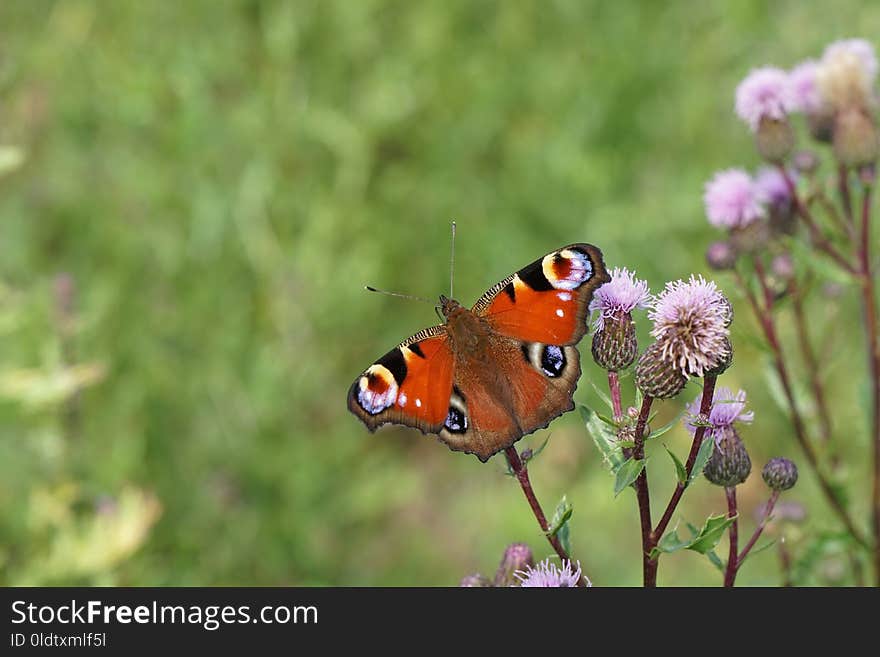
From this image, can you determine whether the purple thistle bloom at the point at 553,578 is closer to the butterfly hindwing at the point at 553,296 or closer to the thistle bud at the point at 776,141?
the butterfly hindwing at the point at 553,296

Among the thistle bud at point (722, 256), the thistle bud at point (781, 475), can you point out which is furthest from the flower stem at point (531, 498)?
the thistle bud at point (722, 256)

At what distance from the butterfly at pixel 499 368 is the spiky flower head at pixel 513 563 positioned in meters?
0.20

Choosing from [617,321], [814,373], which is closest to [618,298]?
[617,321]

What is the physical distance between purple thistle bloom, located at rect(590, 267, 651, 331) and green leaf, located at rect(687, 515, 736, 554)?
0.45 meters

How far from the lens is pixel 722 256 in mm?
2779

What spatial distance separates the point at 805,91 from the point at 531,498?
75.1 inches

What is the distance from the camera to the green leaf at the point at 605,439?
1701 millimetres

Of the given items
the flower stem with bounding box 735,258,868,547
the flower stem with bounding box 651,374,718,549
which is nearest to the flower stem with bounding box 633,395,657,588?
the flower stem with bounding box 651,374,718,549

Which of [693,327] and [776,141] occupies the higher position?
[776,141]

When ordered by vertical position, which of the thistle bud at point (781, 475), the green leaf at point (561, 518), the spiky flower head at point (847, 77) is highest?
the spiky flower head at point (847, 77)

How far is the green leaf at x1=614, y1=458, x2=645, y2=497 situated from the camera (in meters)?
1.57

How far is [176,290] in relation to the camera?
15.1 ft

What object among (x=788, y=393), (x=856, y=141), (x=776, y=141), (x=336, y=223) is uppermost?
(x=336, y=223)

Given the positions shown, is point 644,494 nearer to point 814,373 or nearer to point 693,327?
point 693,327
